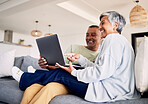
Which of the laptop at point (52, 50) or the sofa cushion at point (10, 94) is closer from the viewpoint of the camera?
the laptop at point (52, 50)

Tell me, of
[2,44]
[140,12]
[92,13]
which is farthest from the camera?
[2,44]

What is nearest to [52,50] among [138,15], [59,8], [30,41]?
[138,15]

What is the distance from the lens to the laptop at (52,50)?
4.53ft

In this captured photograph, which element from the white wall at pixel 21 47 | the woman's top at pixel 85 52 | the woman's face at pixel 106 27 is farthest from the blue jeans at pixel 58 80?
the white wall at pixel 21 47

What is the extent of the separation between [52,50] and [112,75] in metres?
0.63

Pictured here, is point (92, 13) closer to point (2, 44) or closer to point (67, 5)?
point (67, 5)

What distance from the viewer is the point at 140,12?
149 inches

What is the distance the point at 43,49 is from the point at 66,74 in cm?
46

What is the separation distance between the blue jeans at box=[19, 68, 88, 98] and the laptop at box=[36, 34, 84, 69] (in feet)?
0.38

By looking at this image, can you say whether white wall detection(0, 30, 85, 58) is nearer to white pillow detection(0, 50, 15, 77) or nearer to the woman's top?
white pillow detection(0, 50, 15, 77)

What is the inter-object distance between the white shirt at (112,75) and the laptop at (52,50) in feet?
1.00

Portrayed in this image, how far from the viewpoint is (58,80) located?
1350 mm

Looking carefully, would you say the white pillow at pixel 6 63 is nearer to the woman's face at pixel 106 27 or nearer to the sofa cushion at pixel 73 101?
the sofa cushion at pixel 73 101

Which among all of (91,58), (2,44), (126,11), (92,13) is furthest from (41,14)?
(91,58)
